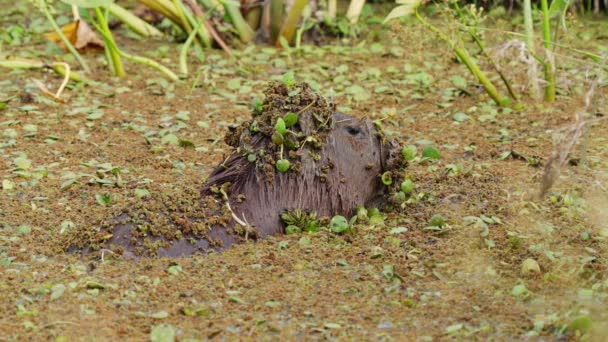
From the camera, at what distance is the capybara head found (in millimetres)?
3717

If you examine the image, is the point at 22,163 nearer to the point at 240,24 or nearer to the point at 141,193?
the point at 141,193

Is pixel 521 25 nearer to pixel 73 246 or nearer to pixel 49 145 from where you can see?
pixel 49 145

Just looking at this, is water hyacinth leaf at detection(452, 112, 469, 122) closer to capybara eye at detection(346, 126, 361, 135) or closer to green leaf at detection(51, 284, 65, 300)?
capybara eye at detection(346, 126, 361, 135)

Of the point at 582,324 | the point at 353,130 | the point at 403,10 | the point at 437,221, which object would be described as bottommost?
the point at 582,324

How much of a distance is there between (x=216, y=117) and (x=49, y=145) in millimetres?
995

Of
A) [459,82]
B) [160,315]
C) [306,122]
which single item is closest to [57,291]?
[160,315]

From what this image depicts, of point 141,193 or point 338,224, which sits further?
point 141,193

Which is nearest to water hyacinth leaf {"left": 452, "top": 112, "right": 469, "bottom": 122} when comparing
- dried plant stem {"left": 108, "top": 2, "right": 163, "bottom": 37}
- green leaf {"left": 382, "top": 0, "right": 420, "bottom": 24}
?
green leaf {"left": 382, "top": 0, "right": 420, "bottom": 24}

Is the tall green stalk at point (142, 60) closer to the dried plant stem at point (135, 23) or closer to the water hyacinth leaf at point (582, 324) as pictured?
the dried plant stem at point (135, 23)

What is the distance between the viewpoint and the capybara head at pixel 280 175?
3717 millimetres

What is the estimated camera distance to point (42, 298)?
131 inches

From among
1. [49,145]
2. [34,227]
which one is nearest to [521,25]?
[49,145]

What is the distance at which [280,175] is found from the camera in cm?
388

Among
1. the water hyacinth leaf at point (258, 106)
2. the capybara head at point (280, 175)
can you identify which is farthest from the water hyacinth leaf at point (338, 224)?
the water hyacinth leaf at point (258, 106)
